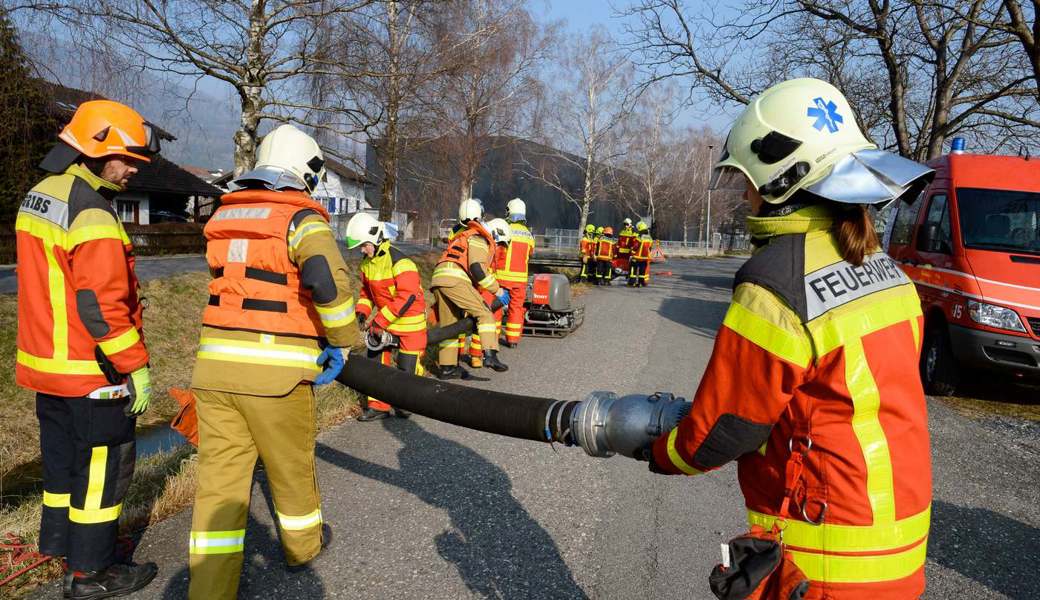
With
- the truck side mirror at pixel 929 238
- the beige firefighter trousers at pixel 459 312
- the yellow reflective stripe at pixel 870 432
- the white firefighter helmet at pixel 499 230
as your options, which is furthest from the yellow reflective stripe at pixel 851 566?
the white firefighter helmet at pixel 499 230

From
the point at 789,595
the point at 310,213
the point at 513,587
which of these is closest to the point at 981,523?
the point at 513,587

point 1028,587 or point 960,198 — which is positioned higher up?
point 960,198

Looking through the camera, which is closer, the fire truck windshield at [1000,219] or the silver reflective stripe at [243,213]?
the silver reflective stripe at [243,213]

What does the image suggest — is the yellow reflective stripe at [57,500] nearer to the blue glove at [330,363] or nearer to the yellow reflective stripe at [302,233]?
the blue glove at [330,363]

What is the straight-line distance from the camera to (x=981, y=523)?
425 centimetres

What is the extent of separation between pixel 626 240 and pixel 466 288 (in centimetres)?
1319

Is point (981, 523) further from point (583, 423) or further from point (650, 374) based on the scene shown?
point (650, 374)

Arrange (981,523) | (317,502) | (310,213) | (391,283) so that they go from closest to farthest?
(310,213) → (317,502) → (981,523) → (391,283)

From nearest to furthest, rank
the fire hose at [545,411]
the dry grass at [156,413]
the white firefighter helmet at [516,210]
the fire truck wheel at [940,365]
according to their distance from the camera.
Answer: the fire hose at [545,411] → the dry grass at [156,413] → the fire truck wheel at [940,365] → the white firefighter helmet at [516,210]

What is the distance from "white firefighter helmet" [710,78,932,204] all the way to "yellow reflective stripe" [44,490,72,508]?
347 centimetres

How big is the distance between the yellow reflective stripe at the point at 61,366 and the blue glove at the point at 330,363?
42.6 inches

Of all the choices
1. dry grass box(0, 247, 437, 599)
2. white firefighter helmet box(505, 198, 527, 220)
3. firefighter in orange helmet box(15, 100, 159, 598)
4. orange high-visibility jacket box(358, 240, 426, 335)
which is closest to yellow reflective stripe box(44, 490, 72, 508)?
firefighter in orange helmet box(15, 100, 159, 598)

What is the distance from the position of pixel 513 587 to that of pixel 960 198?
24.1 feet

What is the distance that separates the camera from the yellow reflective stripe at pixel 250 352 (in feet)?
10.00
